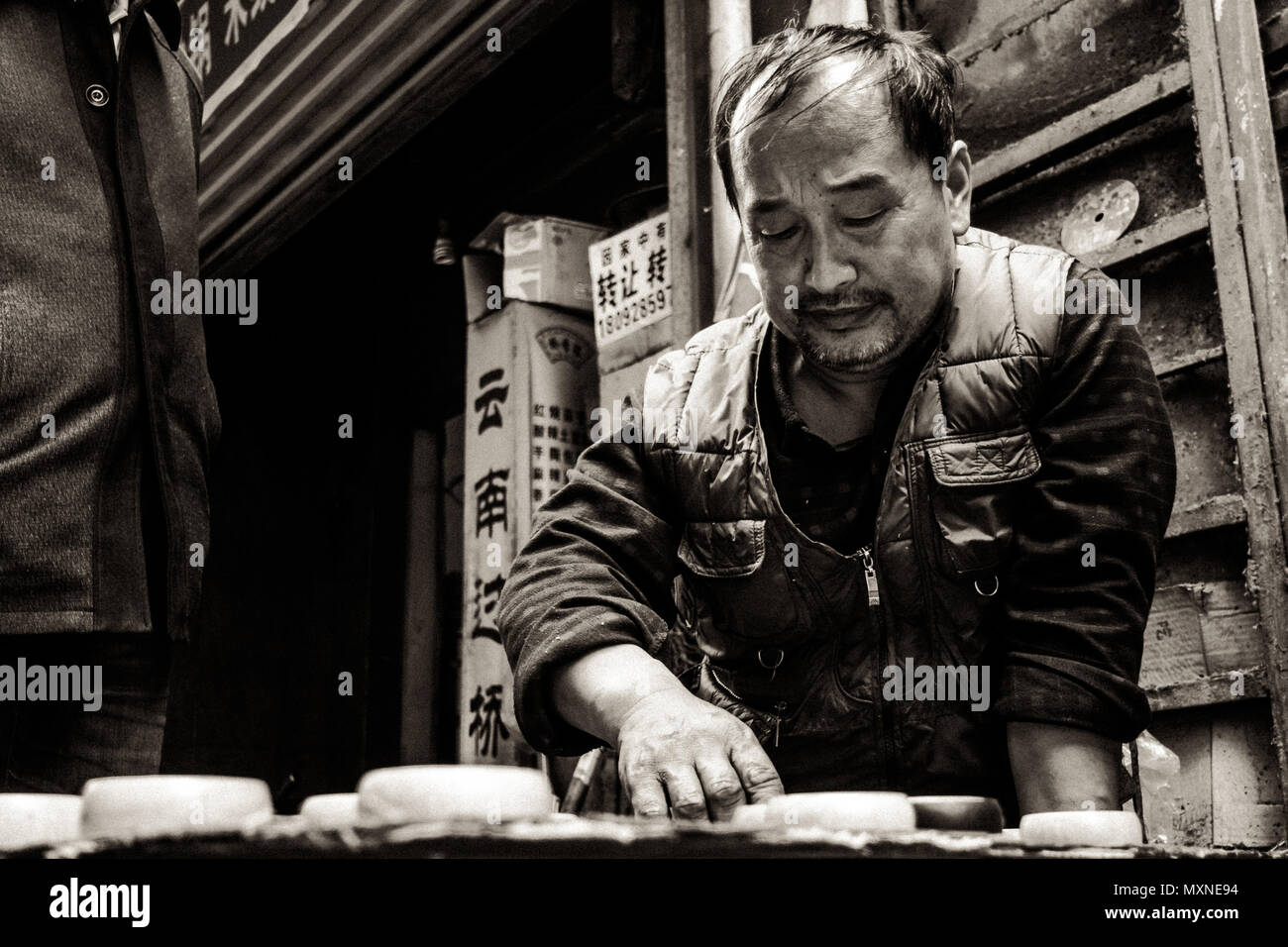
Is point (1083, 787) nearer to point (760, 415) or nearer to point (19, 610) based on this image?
point (760, 415)

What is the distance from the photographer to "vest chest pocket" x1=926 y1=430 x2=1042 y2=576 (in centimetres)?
204

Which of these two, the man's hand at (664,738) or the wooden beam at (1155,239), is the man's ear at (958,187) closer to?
the wooden beam at (1155,239)

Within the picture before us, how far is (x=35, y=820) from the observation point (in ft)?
3.44

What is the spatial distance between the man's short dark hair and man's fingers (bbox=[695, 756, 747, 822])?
106 centimetres

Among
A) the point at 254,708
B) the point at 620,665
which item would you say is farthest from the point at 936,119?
the point at 254,708

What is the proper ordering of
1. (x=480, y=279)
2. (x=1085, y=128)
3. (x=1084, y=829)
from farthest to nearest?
1. (x=480, y=279)
2. (x=1085, y=128)
3. (x=1084, y=829)

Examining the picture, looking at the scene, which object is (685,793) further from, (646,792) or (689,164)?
(689,164)

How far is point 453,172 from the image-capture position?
21.0 ft

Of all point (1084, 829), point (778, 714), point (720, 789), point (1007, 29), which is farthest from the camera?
point (1007, 29)

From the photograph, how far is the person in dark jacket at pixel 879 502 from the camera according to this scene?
1.88m

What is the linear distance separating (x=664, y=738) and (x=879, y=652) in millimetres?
607

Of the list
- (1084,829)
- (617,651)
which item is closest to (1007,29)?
(617,651)

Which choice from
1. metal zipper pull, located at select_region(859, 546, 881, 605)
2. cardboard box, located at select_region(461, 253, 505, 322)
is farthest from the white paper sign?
metal zipper pull, located at select_region(859, 546, 881, 605)

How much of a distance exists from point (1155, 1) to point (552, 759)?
296 cm
